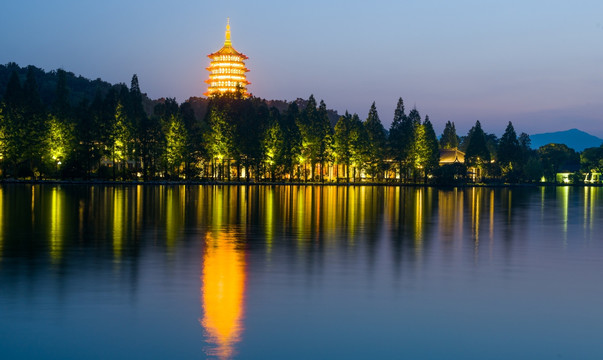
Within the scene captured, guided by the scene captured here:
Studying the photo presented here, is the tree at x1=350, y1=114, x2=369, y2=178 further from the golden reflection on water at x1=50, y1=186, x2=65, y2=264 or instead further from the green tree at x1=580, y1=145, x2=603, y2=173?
the green tree at x1=580, y1=145, x2=603, y2=173

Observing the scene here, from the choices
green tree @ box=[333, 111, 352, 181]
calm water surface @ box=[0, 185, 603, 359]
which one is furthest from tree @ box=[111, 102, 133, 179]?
calm water surface @ box=[0, 185, 603, 359]

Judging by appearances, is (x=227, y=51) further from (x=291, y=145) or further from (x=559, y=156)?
(x=559, y=156)

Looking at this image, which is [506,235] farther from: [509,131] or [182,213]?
[509,131]

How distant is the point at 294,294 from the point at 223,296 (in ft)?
5.46

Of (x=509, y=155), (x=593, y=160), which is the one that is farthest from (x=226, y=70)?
(x=593, y=160)

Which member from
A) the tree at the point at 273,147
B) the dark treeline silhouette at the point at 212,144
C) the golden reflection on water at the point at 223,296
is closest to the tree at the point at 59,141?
the dark treeline silhouette at the point at 212,144

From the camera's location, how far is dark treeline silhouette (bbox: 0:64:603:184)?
9131 centimetres

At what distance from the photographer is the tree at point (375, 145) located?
113250 millimetres

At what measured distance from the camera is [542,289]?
50.2ft

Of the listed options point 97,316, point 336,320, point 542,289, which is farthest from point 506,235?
point 97,316

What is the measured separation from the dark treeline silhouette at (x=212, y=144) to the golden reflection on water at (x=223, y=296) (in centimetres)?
7708

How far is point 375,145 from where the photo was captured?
117 metres

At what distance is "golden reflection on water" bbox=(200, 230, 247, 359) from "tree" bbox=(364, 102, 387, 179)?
9231 centimetres

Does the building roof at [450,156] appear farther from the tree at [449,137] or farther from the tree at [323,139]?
the tree at [323,139]
